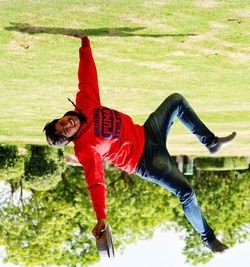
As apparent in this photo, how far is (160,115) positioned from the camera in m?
10.9

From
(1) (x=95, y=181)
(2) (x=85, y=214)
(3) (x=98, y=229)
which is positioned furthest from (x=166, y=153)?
(2) (x=85, y=214)

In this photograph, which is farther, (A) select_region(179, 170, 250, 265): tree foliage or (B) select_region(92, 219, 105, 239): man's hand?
(A) select_region(179, 170, 250, 265): tree foliage

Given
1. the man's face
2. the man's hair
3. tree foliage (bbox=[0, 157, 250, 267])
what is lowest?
tree foliage (bbox=[0, 157, 250, 267])

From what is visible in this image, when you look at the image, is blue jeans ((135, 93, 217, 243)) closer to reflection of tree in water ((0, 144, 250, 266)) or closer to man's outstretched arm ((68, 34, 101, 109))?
man's outstretched arm ((68, 34, 101, 109))

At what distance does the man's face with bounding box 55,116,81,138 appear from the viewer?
9984mm

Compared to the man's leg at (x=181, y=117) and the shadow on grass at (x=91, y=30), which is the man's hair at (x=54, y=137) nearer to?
the man's leg at (x=181, y=117)

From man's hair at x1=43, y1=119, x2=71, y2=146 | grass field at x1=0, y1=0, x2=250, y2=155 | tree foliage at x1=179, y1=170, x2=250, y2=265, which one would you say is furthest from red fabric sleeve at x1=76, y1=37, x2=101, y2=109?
tree foliage at x1=179, y1=170, x2=250, y2=265

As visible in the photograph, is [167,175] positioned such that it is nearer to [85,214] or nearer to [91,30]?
[91,30]

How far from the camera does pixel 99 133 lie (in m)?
10.4

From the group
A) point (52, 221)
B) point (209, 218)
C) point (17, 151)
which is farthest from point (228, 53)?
point (209, 218)

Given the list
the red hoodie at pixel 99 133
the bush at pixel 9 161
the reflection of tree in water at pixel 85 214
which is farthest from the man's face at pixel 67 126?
the reflection of tree in water at pixel 85 214

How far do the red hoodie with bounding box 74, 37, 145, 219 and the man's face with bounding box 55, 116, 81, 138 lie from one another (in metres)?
0.17

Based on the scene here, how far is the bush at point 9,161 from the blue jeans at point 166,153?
19.8 m

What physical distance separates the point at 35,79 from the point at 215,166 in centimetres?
2108
